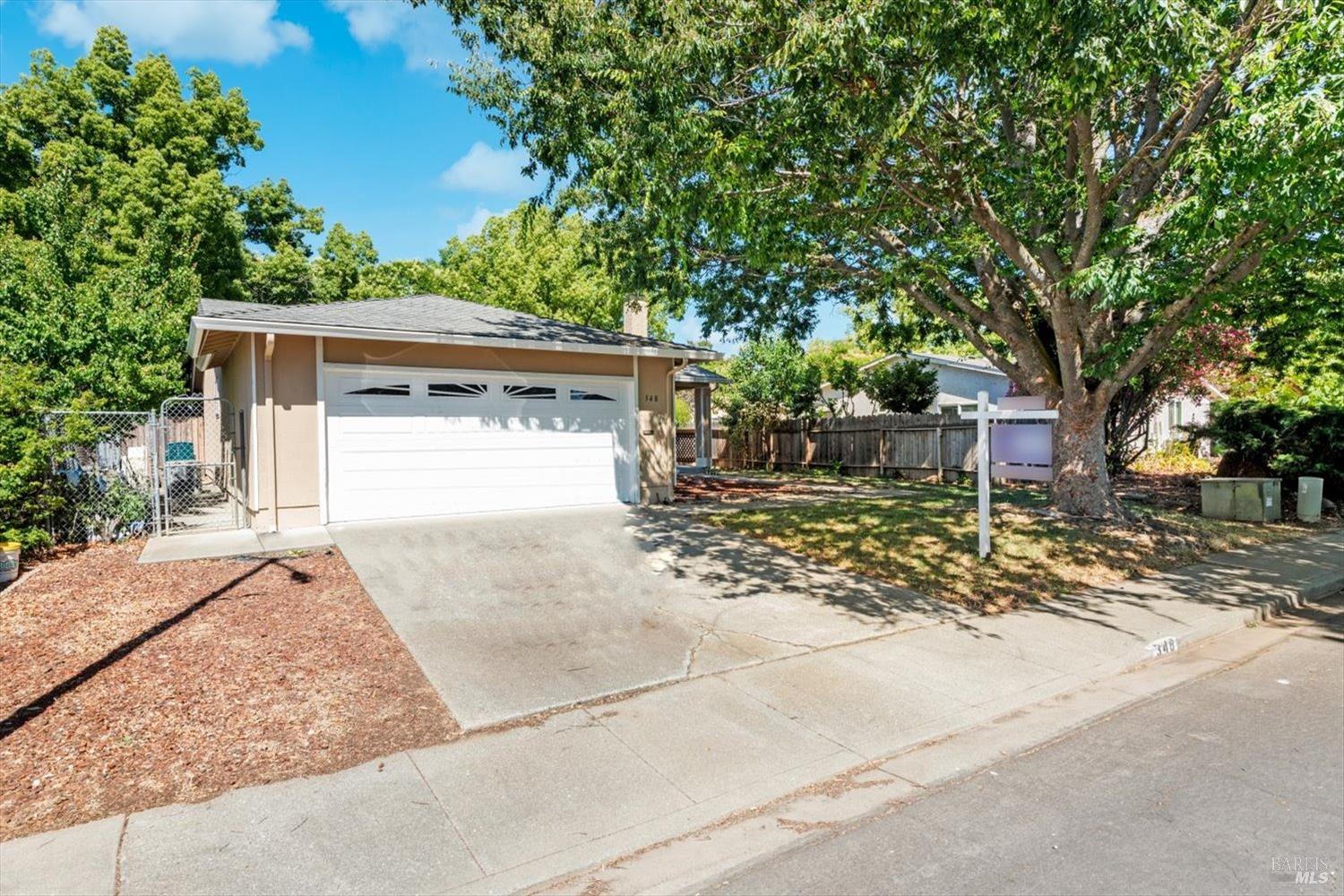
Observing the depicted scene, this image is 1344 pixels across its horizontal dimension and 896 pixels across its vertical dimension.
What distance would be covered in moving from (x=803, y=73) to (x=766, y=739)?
19.5ft

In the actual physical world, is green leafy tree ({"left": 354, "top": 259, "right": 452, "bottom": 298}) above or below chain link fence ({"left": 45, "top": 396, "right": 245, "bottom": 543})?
above

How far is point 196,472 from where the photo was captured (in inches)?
560

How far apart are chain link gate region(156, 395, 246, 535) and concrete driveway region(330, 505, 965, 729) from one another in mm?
2402

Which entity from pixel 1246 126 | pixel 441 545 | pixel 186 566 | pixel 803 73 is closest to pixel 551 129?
pixel 803 73

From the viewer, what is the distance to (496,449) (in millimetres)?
10742

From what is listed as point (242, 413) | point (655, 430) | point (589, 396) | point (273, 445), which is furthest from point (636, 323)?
point (273, 445)

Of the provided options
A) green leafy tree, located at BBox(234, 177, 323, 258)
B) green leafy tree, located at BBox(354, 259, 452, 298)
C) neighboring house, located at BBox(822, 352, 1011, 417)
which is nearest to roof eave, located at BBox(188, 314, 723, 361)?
neighboring house, located at BBox(822, 352, 1011, 417)

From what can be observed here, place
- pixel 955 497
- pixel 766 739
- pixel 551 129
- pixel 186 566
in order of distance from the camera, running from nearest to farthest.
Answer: pixel 766 739 → pixel 186 566 → pixel 551 129 → pixel 955 497

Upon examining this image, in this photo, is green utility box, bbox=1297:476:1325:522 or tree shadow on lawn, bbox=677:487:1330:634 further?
green utility box, bbox=1297:476:1325:522

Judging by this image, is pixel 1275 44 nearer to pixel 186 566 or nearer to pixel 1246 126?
pixel 1246 126

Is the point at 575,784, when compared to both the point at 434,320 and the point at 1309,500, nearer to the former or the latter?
the point at 434,320

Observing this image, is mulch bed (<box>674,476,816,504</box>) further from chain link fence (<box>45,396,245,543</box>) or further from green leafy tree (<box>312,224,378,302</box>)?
green leafy tree (<box>312,224,378,302</box>)

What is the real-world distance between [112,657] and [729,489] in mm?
11469

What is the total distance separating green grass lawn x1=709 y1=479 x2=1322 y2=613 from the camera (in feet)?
24.7
